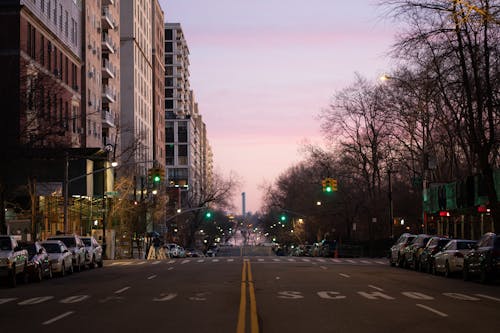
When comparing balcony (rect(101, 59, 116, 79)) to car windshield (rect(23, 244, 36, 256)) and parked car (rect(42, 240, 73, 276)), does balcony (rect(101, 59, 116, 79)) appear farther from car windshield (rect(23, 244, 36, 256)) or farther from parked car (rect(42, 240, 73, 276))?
car windshield (rect(23, 244, 36, 256))

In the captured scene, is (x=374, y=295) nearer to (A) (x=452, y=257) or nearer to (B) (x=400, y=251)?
(A) (x=452, y=257)

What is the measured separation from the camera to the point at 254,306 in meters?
17.9

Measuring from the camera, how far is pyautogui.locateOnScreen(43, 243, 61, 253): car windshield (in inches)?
1394

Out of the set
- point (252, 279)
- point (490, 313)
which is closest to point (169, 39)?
point (252, 279)

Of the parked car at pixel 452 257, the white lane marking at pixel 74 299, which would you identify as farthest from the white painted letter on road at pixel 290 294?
the parked car at pixel 452 257

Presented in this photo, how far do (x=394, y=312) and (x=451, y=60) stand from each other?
26.4 meters

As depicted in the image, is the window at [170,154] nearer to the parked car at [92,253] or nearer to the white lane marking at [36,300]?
the parked car at [92,253]

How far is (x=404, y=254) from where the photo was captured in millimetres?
40500

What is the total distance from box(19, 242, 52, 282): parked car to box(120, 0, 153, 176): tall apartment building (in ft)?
207

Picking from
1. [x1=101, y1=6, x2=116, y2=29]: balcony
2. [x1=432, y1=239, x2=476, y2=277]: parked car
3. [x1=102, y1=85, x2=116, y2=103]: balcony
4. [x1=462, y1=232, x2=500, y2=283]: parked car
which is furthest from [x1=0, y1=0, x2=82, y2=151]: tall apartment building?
[x1=462, y1=232, x2=500, y2=283]: parked car

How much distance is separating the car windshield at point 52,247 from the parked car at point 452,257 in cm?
1638

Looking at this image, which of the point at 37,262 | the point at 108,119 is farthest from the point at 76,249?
the point at 108,119

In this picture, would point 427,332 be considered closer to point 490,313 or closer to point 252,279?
point 490,313

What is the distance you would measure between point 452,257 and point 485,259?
14.4 feet
